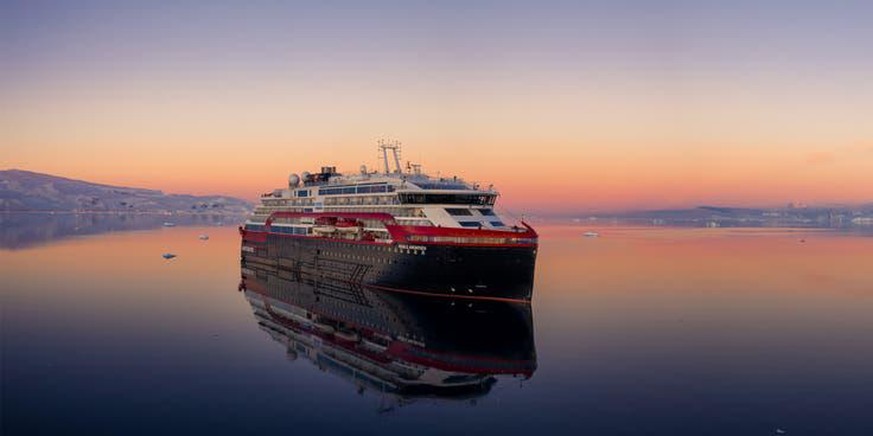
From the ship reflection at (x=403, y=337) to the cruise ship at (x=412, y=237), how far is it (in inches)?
65.1

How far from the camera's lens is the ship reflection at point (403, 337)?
2995 centimetres

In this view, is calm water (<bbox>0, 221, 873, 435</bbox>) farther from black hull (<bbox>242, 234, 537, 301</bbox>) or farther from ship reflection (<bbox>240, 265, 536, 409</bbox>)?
black hull (<bbox>242, 234, 537, 301</bbox>)

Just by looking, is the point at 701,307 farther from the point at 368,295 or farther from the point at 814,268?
the point at 814,268

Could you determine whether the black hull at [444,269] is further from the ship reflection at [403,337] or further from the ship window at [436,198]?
the ship window at [436,198]

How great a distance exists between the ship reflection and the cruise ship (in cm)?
165

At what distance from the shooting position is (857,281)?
232 ft

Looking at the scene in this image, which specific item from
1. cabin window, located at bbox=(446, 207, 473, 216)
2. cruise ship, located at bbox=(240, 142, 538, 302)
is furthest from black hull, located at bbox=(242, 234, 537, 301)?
cabin window, located at bbox=(446, 207, 473, 216)

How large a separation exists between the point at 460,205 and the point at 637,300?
1905cm

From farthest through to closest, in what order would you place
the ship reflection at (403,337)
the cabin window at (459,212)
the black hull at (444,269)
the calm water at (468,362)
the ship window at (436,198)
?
1. the ship window at (436,198)
2. the cabin window at (459,212)
3. the black hull at (444,269)
4. the ship reflection at (403,337)
5. the calm water at (468,362)

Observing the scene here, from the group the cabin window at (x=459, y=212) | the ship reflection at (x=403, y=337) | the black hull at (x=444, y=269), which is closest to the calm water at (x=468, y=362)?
the ship reflection at (x=403, y=337)

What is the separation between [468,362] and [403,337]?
6629 mm

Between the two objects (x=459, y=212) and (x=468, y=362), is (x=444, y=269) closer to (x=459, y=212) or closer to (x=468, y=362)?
(x=459, y=212)

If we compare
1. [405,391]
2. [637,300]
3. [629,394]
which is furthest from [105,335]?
[637,300]

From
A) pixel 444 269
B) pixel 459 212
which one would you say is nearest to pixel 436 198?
pixel 459 212
